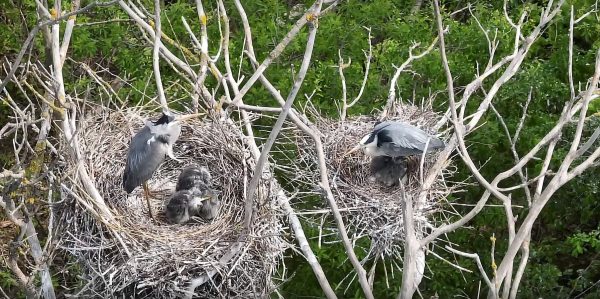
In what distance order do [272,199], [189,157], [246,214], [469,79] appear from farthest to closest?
[469,79] → [189,157] → [272,199] → [246,214]

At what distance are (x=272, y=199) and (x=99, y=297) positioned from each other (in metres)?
1.03

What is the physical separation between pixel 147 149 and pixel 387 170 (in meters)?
1.67

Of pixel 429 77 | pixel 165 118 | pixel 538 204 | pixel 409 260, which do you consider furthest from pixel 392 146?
Result: pixel 429 77

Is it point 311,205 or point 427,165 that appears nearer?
point 427,165

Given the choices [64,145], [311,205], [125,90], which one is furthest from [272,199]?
[125,90]

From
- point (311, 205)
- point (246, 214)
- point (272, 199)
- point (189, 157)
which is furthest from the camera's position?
point (311, 205)

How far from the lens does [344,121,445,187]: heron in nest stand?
255 inches

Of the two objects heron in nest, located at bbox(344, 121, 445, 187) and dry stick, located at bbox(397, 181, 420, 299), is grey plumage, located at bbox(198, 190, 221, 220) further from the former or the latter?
dry stick, located at bbox(397, 181, 420, 299)

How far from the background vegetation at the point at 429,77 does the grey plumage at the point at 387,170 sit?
65.7 inches

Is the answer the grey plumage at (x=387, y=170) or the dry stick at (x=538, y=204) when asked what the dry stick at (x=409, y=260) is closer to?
the dry stick at (x=538, y=204)

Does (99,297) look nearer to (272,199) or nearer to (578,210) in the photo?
(272,199)

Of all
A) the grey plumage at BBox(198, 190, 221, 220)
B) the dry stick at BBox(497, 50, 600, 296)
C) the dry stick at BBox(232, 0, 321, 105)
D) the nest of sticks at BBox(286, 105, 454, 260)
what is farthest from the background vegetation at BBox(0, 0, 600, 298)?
the dry stick at BBox(232, 0, 321, 105)

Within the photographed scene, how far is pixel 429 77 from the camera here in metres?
8.94

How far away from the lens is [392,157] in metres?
6.71
